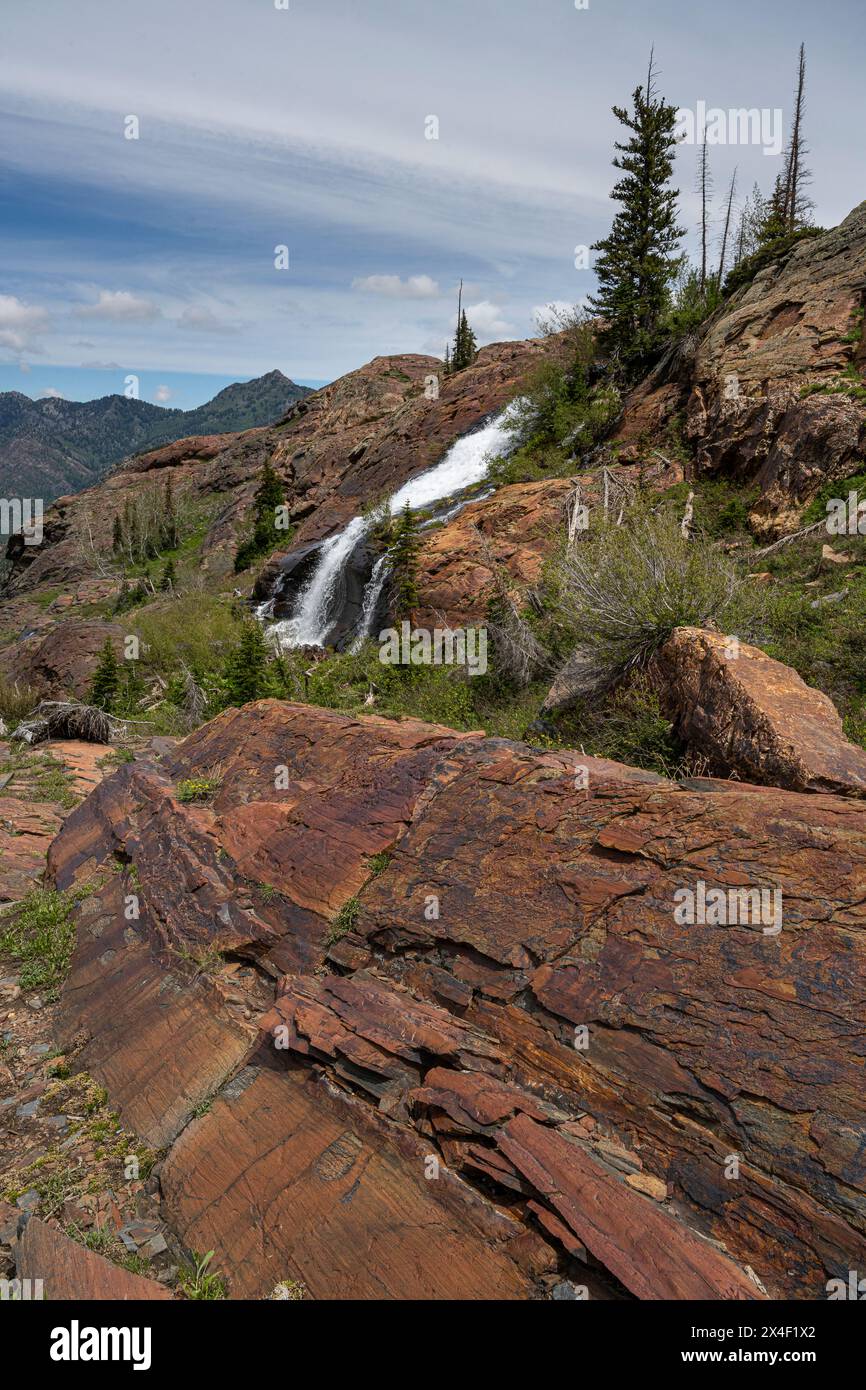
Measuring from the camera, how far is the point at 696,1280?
12.3ft

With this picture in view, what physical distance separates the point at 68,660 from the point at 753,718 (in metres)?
27.4

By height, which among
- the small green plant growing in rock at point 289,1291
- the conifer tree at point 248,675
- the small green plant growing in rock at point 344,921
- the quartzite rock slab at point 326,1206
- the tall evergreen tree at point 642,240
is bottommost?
the small green plant growing in rock at point 289,1291

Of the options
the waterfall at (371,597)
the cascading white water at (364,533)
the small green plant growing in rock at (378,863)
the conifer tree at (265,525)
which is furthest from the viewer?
the conifer tree at (265,525)

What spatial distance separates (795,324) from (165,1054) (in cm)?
2519

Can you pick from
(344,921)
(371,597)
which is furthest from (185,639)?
(344,921)

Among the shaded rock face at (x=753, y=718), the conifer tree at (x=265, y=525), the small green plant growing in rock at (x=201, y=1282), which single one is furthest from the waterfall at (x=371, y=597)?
the small green plant growing in rock at (x=201, y=1282)

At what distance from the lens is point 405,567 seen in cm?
2419

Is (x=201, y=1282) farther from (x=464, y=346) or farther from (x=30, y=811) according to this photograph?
(x=464, y=346)

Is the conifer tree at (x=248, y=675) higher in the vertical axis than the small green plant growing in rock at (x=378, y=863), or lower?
higher

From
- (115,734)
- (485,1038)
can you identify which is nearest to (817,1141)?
(485,1038)

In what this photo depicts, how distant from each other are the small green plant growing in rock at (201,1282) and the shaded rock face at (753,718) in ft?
20.5

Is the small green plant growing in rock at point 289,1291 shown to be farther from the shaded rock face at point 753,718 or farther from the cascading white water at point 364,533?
the cascading white water at point 364,533

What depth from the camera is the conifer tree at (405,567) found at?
935 inches
